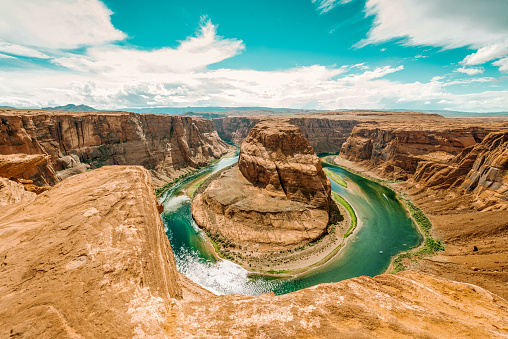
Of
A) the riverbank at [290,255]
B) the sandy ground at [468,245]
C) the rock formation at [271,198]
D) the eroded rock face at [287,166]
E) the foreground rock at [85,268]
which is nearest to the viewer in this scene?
the foreground rock at [85,268]

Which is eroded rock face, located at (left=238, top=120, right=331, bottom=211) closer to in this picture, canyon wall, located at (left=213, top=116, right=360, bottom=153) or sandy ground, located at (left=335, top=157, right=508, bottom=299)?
sandy ground, located at (left=335, top=157, right=508, bottom=299)

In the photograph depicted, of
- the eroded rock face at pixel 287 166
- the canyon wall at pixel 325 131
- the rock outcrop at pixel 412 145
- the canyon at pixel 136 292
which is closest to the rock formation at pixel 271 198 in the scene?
the eroded rock face at pixel 287 166

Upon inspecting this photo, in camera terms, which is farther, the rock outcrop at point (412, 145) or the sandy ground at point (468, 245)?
the rock outcrop at point (412, 145)

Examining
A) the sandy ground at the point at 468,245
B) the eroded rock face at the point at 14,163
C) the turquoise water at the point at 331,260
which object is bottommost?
the turquoise water at the point at 331,260

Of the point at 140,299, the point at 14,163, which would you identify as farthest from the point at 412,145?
the point at 14,163

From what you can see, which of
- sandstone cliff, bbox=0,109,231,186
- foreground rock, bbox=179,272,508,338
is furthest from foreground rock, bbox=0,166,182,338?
sandstone cliff, bbox=0,109,231,186

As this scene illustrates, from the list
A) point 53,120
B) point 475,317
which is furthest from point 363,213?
point 53,120

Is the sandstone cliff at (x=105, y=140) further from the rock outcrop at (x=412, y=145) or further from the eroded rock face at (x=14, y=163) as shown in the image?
the rock outcrop at (x=412, y=145)
